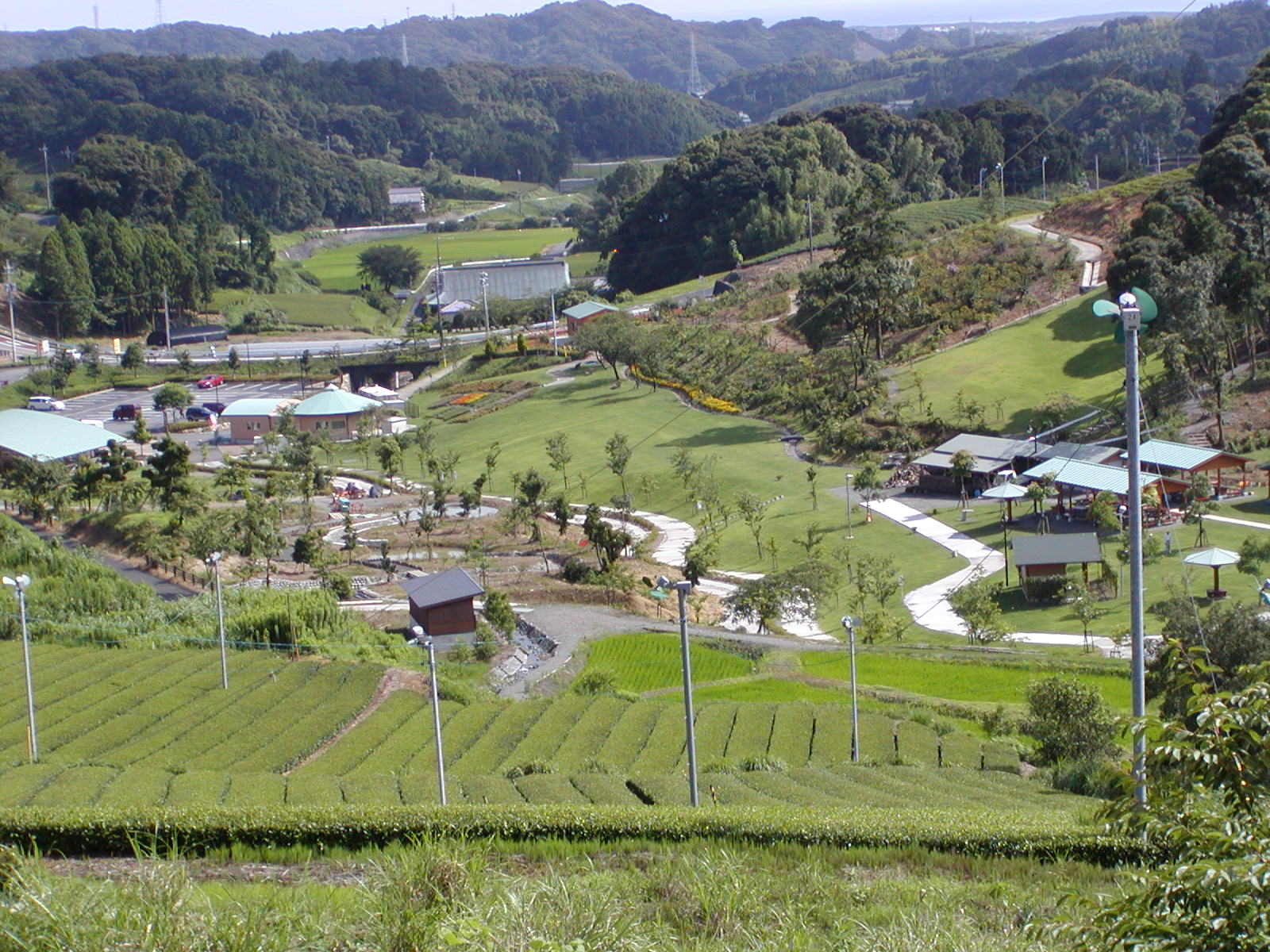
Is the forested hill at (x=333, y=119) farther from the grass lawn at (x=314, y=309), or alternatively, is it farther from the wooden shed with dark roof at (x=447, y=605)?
the wooden shed with dark roof at (x=447, y=605)

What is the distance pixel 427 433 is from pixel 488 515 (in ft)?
28.8

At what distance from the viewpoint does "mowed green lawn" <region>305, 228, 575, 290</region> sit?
95.9 metres

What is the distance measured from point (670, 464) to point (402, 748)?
23.3m

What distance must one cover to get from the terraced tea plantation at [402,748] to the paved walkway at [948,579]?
6.16 metres

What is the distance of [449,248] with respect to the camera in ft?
341

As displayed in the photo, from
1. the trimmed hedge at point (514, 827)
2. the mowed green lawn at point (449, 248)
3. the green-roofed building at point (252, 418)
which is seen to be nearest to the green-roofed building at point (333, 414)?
the green-roofed building at point (252, 418)

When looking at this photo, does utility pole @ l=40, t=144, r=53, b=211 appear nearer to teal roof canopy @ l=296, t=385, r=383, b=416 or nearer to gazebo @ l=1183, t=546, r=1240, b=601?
teal roof canopy @ l=296, t=385, r=383, b=416

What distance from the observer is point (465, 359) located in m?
62.7

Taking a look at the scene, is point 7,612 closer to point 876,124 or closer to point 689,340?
point 689,340

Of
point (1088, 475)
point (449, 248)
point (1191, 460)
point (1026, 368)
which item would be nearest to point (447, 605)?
point (1088, 475)

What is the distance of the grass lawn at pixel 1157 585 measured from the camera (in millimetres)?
23250

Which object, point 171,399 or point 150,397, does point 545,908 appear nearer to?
point 171,399

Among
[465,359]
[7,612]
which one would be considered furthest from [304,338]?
[7,612]

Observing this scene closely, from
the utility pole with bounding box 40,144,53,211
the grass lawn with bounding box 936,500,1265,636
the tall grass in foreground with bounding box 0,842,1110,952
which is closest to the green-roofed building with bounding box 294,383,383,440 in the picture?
the grass lawn with bounding box 936,500,1265,636
